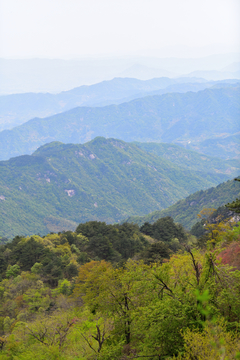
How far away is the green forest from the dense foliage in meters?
0.07

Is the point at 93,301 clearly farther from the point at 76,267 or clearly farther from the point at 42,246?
the point at 42,246

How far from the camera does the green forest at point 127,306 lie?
15273 millimetres

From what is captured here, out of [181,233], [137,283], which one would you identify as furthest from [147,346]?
[181,233]

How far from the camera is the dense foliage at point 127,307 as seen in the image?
15188mm

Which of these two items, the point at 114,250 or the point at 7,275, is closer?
the point at 7,275

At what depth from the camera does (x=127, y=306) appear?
76.2 ft

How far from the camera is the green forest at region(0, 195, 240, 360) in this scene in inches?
601

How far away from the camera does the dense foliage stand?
15.2 m

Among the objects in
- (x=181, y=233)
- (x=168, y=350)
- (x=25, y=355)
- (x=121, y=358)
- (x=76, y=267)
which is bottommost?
(x=181, y=233)

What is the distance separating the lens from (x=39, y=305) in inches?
1802

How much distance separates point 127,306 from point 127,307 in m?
0.08

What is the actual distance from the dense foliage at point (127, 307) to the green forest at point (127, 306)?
0.07m

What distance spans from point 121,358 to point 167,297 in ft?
17.6

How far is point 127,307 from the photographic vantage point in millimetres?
23203
